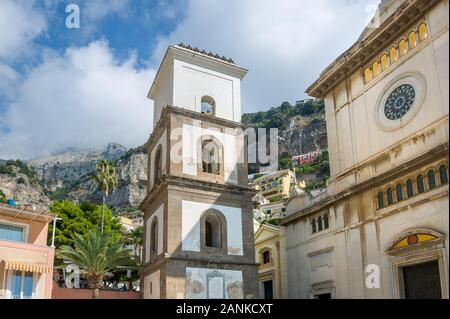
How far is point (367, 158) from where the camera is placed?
2517 centimetres

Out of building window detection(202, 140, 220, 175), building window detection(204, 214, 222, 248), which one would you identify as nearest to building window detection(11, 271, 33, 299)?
building window detection(204, 214, 222, 248)

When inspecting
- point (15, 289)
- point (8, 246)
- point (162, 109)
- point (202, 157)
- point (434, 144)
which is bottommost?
point (15, 289)

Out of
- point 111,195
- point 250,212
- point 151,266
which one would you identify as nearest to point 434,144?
point 250,212

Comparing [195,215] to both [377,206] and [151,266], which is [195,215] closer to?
[151,266]

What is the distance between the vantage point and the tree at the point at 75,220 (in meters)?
45.6

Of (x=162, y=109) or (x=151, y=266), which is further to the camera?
(x=162, y=109)

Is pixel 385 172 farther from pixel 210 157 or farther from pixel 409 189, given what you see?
pixel 210 157

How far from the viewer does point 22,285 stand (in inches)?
1145

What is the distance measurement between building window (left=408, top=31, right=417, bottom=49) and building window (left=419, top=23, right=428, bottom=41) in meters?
0.35

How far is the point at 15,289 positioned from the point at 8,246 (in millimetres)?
2450

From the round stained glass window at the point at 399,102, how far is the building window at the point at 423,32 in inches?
85.9

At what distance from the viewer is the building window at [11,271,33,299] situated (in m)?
28.8

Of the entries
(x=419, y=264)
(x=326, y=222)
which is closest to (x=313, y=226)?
(x=326, y=222)

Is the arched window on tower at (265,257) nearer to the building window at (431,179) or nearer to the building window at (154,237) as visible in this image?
the building window at (154,237)
